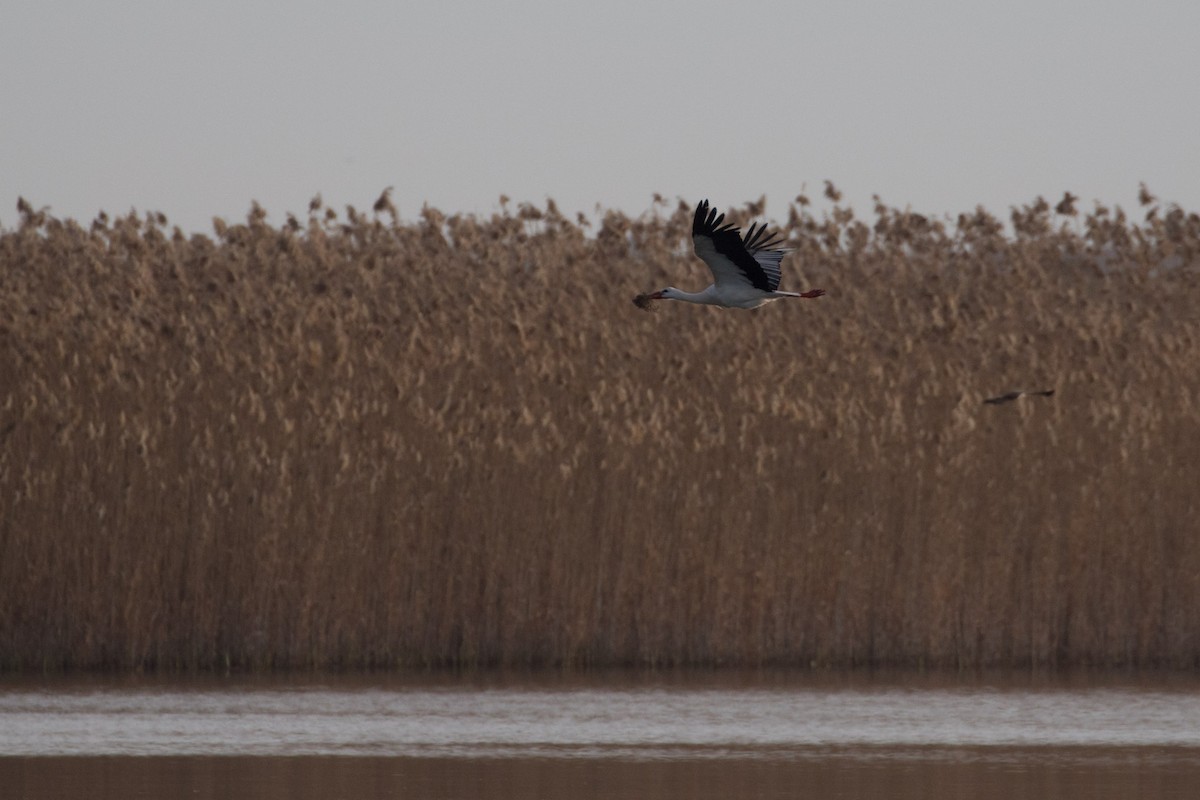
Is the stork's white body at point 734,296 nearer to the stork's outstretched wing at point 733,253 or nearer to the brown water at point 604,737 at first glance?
the stork's outstretched wing at point 733,253

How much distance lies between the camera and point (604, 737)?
30.4 feet

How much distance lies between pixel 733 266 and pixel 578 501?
3743mm

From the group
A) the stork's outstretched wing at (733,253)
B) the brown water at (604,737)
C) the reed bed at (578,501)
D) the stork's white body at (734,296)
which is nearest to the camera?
the brown water at (604,737)

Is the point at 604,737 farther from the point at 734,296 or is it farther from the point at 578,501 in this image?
the point at 578,501

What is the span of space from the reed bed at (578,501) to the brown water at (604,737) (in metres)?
0.45

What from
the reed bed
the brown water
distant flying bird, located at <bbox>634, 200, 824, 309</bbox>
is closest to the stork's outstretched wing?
distant flying bird, located at <bbox>634, 200, 824, 309</bbox>

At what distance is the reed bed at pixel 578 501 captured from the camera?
1141 centimetres

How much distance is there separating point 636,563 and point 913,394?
2.39 m

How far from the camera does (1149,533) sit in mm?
11812

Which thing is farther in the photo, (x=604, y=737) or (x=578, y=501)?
(x=578, y=501)

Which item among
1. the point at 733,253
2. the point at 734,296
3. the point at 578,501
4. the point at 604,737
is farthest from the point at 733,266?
the point at 578,501

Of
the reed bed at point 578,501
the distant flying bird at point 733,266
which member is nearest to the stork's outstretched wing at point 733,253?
the distant flying bird at point 733,266

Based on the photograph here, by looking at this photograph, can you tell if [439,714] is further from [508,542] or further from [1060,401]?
[1060,401]

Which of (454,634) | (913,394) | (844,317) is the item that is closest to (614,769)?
(454,634)
